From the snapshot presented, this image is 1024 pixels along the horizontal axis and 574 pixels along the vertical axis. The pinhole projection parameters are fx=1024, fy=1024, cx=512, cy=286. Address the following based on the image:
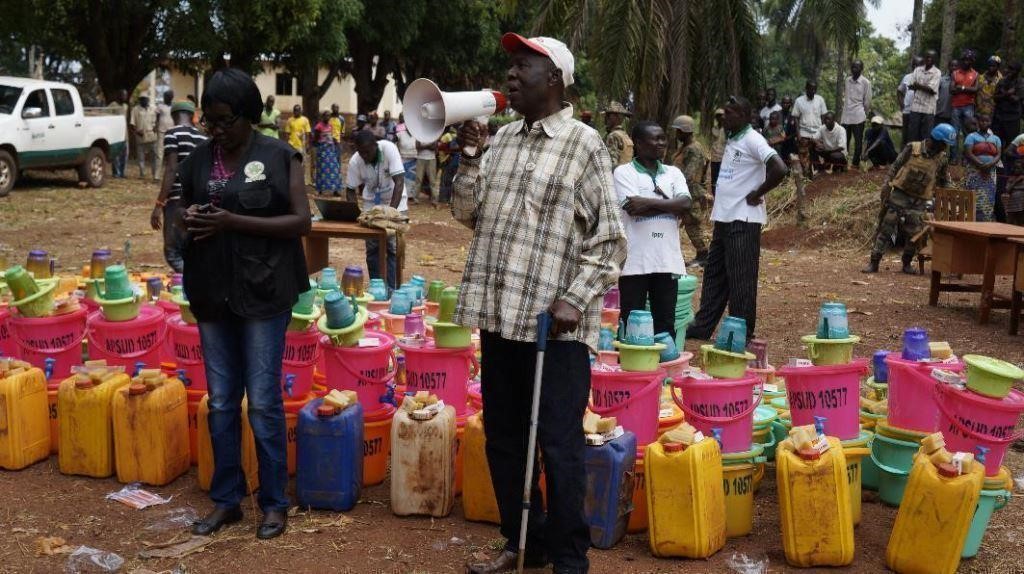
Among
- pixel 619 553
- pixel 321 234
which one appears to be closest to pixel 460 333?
pixel 619 553

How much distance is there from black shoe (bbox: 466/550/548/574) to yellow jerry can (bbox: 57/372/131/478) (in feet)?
7.21

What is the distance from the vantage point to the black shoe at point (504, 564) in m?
4.09

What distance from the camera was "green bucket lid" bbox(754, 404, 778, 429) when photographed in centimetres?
498

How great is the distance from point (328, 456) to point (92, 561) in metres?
1.09

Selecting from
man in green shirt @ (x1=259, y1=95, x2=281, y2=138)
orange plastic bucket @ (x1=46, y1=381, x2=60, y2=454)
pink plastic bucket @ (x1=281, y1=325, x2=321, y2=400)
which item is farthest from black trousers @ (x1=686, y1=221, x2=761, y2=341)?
man in green shirt @ (x1=259, y1=95, x2=281, y2=138)

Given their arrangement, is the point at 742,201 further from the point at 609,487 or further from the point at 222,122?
the point at 222,122

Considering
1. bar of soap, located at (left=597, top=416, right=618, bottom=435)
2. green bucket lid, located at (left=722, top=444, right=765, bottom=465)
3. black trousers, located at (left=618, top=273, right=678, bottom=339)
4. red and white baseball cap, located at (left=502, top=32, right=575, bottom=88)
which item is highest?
red and white baseball cap, located at (left=502, top=32, right=575, bottom=88)

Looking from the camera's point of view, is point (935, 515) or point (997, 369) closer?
point (935, 515)

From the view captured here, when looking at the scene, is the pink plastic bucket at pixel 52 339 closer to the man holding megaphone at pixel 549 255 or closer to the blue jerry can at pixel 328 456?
the blue jerry can at pixel 328 456

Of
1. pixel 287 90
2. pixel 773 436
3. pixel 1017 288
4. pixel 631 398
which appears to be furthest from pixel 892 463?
pixel 287 90

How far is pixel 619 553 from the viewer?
4438mm

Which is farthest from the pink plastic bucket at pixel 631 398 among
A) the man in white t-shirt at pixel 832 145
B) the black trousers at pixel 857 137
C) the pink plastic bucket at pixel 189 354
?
the black trousers at pixel 857 137

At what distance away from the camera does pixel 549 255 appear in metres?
3.75

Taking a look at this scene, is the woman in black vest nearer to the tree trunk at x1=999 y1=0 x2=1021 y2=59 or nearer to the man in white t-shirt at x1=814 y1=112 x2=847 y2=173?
the man in white t-shirt at x1=814 y1=112 x2=847 y2=173
